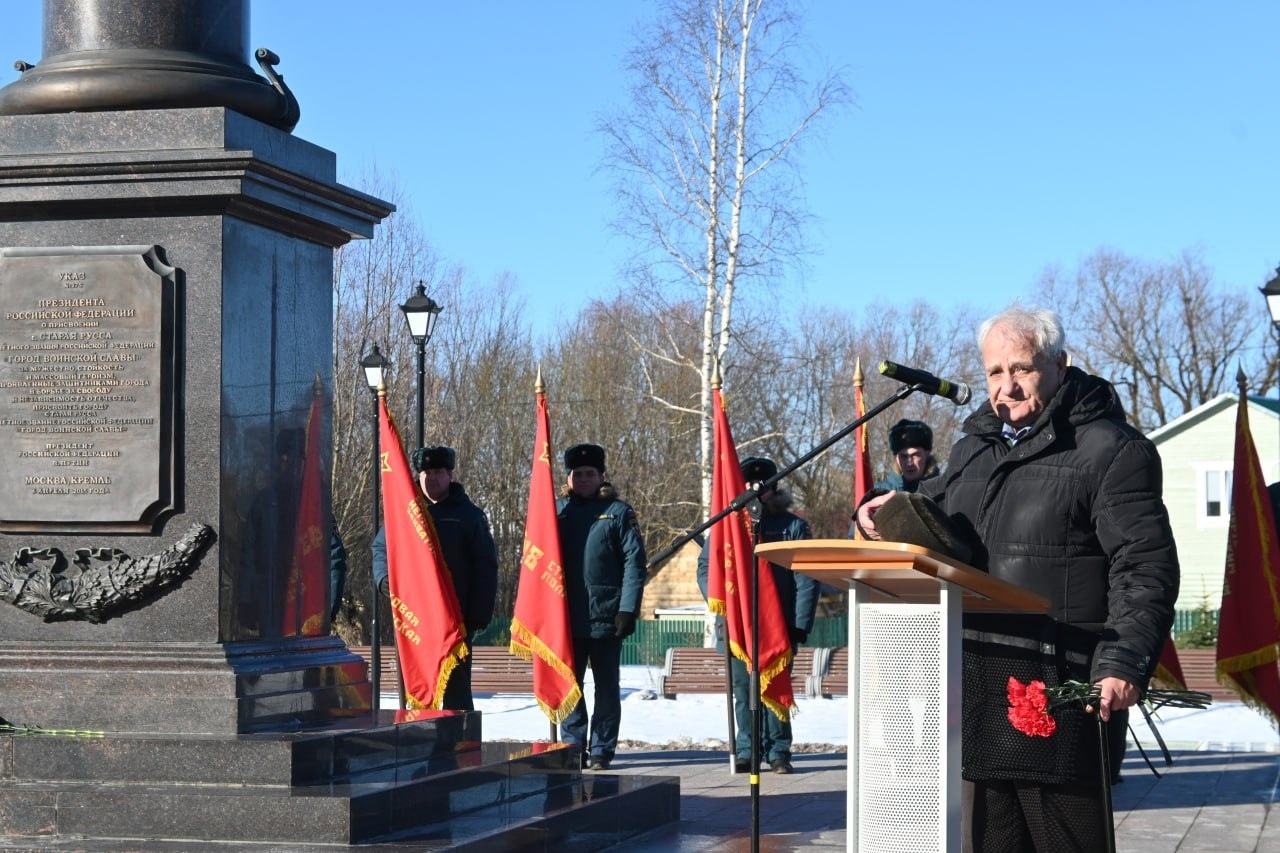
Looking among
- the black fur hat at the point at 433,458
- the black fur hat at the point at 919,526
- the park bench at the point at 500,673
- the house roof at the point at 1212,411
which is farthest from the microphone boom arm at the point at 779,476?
the house roof at the point at 1212,411

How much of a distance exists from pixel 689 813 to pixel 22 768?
135 inches

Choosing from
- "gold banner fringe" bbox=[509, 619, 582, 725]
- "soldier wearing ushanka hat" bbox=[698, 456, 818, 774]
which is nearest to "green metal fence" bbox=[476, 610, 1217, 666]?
"soldier wearing ushanka hat" bbox=[698, 456, 818, 774]

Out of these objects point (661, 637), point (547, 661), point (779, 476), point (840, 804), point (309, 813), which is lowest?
point (661, 637)

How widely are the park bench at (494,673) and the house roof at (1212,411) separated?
32148 millimetres

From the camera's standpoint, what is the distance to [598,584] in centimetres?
1113

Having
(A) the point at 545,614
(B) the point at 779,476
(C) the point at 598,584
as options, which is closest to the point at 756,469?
(C) the point at 598,584

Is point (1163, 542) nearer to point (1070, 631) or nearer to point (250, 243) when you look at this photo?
point (1070, 631)

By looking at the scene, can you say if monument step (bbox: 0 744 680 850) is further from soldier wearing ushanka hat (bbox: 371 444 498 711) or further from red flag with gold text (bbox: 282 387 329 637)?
soldier wearing ushanka hat (bbox: 371 444 498 711)

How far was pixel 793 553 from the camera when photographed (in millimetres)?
4211

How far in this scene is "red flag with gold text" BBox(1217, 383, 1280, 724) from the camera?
432 inches

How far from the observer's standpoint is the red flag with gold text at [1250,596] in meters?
11.0

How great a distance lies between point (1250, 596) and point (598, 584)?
414 cm

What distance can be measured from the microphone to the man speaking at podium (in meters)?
0.67

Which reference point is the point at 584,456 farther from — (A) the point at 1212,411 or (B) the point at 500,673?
(A) the point at 1212,411
